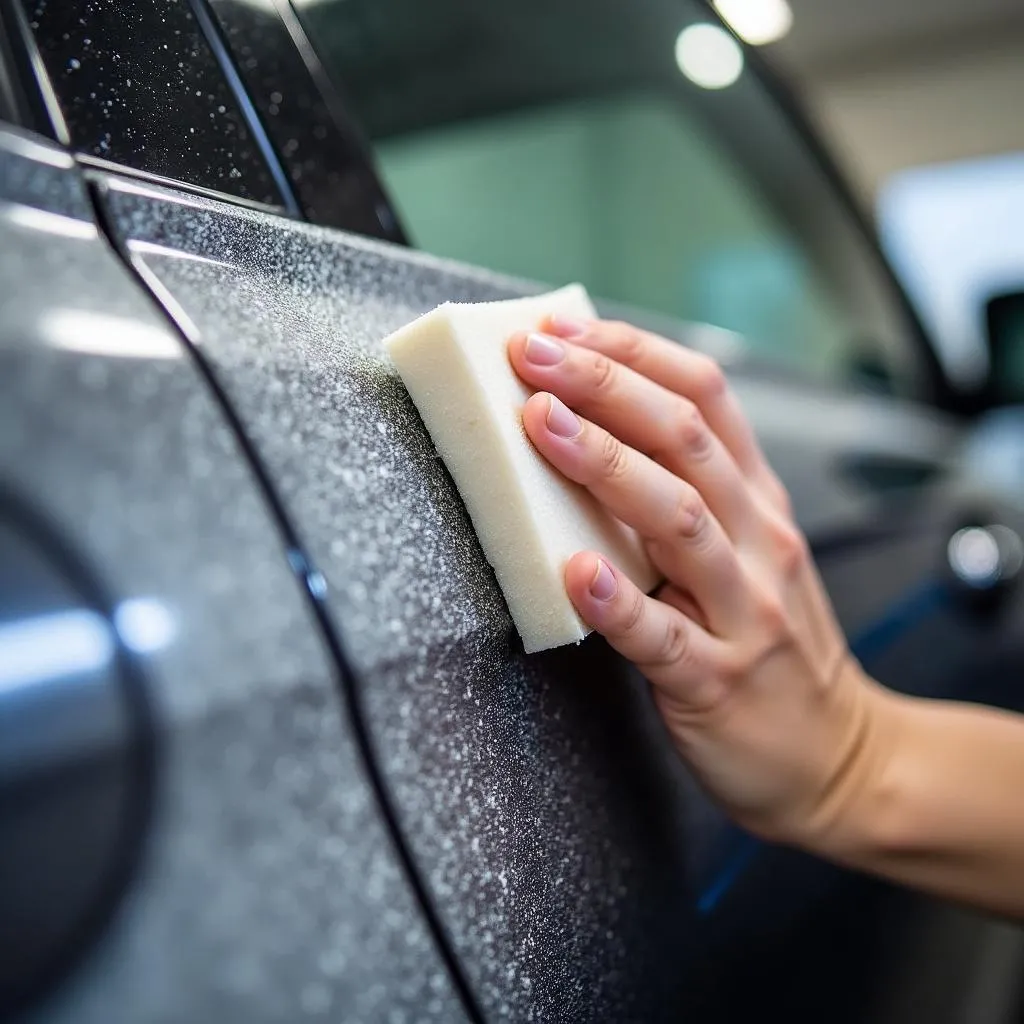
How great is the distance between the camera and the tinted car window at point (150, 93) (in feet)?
1.39

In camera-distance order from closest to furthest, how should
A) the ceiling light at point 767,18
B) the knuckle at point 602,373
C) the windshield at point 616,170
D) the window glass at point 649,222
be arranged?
the knuckle at point 602,373
the windshield at point 616,170
the window glass at point 649,222
the ceiling light at point 767,18

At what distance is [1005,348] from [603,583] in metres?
1.93

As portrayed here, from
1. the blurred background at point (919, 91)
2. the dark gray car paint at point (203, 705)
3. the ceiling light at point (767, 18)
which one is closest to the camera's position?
the dark gray car paint at point (203, 705)

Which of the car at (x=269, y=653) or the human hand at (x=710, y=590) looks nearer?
the car at (x=269, y=653)

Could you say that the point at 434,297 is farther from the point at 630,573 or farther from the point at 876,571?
the point at 876,571

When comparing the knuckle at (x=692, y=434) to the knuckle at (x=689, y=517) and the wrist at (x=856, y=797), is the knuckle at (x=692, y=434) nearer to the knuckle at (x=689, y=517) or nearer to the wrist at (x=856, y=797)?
the knuckle at (x=689, y=517)

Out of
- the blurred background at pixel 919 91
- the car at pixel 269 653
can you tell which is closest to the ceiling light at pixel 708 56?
the car at pixel 269 653

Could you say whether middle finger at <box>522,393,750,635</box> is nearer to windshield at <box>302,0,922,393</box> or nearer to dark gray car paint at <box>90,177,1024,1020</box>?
dark gray car paint at <box>90,177,1024,1020</box>

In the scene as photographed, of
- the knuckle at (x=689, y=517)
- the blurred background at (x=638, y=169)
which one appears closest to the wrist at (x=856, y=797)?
the knuckle at (x=689, y=517)


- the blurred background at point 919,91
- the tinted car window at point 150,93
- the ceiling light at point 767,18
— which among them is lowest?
the tinted car window at point 150,93

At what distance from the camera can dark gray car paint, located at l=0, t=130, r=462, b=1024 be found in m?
0.28

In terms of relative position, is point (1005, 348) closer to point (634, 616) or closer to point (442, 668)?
point (634, 616)

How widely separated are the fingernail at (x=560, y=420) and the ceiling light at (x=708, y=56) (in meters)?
0.99

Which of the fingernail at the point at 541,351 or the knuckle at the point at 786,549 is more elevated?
the fingernail at the point at 541,351
